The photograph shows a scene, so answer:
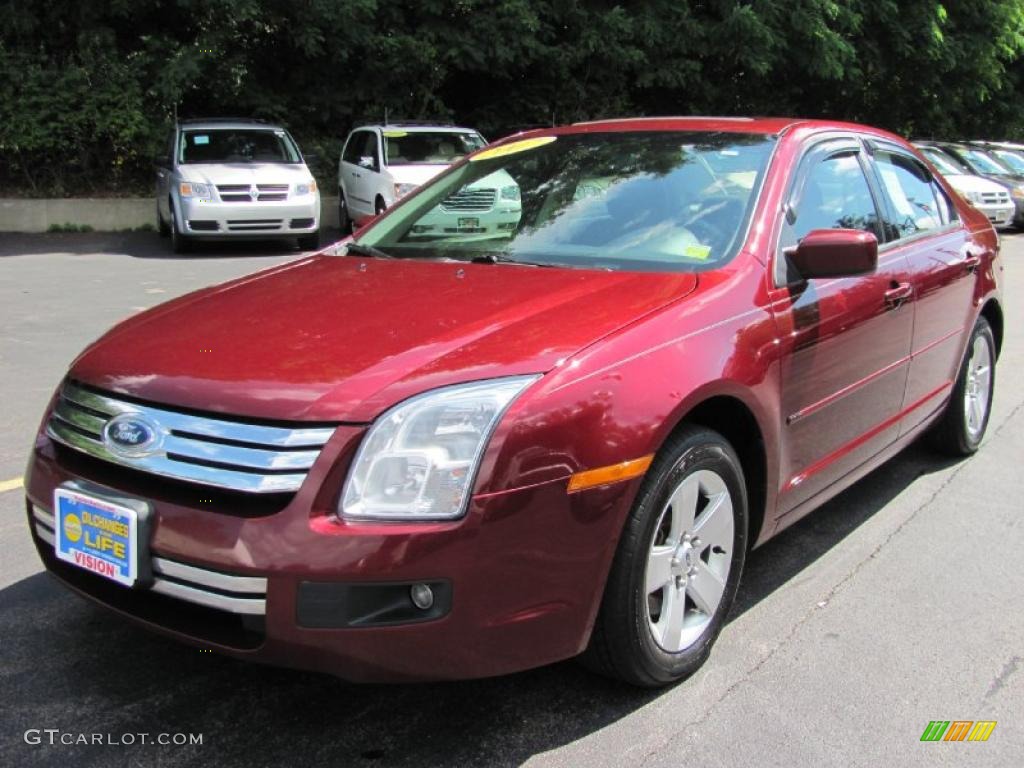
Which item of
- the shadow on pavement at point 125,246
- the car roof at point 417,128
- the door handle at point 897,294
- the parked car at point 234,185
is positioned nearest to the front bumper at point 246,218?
the parked car at point 234,185

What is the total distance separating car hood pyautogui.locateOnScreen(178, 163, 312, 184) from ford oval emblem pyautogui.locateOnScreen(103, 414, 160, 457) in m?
11.1

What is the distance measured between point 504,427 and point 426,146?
1331cm

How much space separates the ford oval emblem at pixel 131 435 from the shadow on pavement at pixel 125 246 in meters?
11.0

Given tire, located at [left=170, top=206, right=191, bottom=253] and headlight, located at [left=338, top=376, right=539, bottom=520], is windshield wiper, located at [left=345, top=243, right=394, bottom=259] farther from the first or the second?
tire, located at [left=170, top=206, right=191, bottom=253]

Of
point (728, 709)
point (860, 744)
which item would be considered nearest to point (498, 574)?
point (728, 709)

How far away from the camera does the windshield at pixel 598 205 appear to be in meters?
Result: 3.29

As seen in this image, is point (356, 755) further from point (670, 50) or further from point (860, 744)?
point (670, 50)

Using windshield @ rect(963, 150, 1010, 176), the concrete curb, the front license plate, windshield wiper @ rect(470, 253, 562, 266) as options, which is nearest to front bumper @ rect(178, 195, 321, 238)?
the concrete curb

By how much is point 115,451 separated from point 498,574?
3.36ft

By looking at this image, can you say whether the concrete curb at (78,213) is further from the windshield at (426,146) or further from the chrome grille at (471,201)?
the chrome grille at (471,201)

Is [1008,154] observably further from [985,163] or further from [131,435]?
[131,435]

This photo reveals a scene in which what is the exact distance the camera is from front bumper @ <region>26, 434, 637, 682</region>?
2.19 metres

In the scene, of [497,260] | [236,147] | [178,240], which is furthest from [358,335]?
[236,147]

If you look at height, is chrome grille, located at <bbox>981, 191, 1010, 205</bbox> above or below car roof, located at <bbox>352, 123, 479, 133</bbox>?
below
